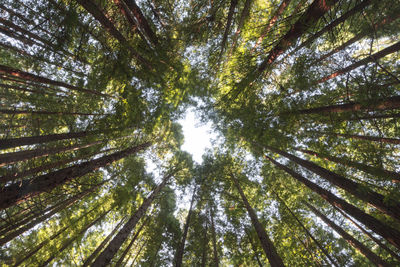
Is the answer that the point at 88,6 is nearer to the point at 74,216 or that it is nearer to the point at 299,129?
the point at 299,129

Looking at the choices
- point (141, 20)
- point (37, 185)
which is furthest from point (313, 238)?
point (141, 20)

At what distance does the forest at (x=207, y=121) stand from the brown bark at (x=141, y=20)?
1.7 inches

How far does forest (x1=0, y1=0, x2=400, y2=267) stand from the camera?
12.8 ft

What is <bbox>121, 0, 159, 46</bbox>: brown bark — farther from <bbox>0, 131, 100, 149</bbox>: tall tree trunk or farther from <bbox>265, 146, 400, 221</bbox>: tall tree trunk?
Result: <bbox>265, 146, 400, 221</bbox>: tall tree trunk

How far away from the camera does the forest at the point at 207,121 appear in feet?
12.8

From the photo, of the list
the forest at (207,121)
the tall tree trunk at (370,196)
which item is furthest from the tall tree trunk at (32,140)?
the tall tree trunk at (370,196)

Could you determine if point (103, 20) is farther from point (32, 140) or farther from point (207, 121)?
point (207, 121)

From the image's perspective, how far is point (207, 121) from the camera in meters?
10.3

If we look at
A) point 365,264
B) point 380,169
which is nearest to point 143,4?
point 380,169

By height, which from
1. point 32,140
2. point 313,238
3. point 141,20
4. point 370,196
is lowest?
point 370,196

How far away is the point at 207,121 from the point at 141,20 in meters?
6.18

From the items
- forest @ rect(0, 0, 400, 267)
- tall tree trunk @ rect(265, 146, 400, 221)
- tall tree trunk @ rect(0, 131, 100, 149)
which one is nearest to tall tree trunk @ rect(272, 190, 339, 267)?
forest @ rect(0, 0, 400, 267)

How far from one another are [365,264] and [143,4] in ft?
56.2

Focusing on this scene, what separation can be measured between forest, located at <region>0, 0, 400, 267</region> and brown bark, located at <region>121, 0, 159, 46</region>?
1.7 inches
